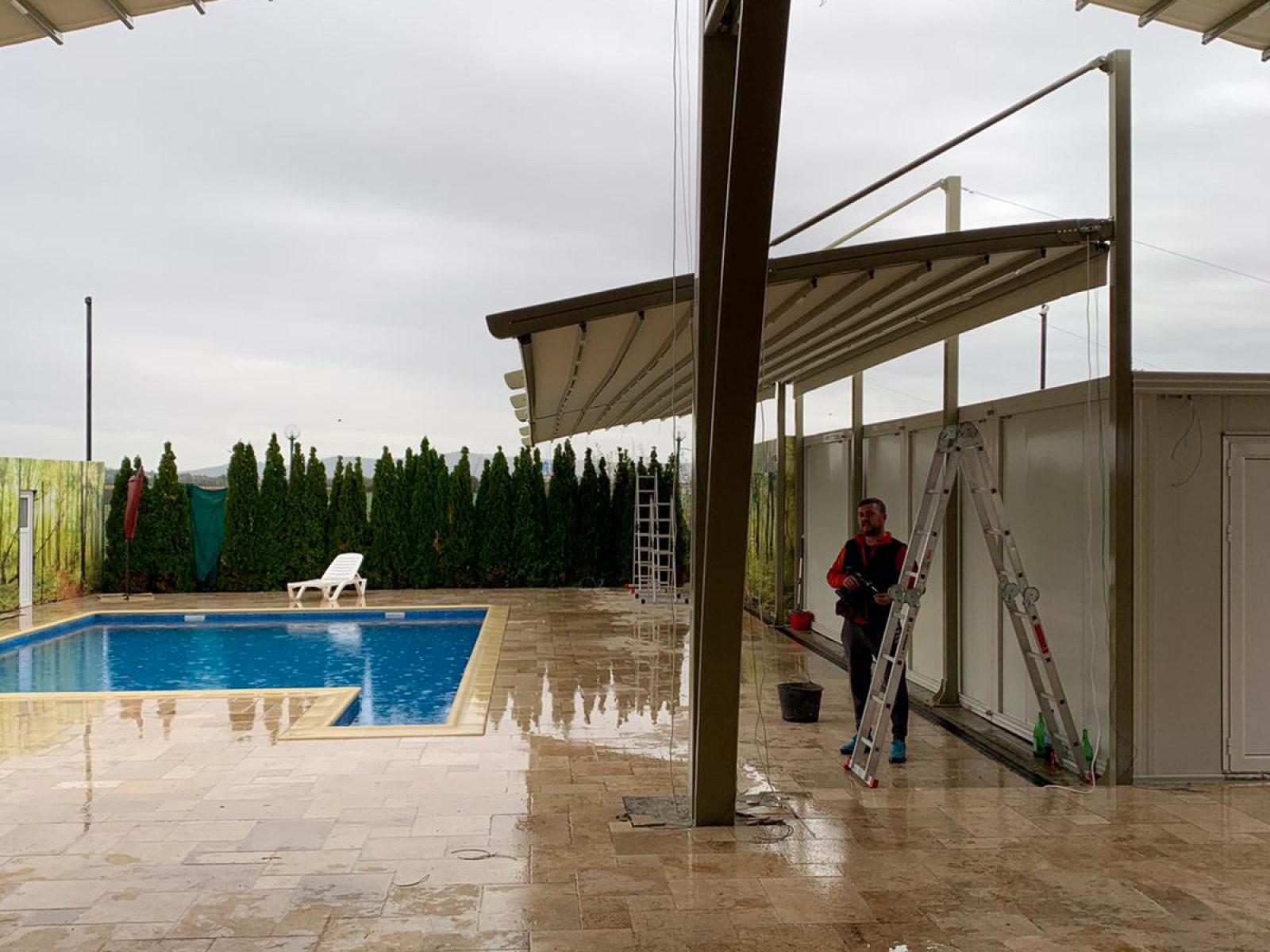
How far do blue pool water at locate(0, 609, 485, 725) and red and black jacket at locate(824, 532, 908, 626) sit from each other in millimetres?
3503

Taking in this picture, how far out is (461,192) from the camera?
15.7 metres

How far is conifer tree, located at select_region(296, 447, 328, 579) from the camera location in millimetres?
18203

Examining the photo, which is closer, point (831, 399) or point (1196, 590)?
point (1196, 590)

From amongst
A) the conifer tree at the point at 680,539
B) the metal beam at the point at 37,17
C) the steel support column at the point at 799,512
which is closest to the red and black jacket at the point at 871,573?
the metal beam at the point at 37,17

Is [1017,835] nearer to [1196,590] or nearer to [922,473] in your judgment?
[1196,590]

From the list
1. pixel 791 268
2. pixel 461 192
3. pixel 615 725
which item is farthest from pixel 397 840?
pixel 461 192

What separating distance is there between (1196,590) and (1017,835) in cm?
190

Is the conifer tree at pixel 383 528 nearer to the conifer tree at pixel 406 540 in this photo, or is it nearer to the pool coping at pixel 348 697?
the conifer tree at pixel 406 540

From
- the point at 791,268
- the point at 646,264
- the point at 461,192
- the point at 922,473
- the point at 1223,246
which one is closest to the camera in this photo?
the point at 791,268

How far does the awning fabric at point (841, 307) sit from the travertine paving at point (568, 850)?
2.34m

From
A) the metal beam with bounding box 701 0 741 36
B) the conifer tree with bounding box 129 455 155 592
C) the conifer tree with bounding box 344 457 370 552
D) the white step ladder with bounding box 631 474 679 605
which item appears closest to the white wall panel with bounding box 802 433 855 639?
the white step ladder with bounding box 631 474 679 605

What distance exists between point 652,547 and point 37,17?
42.1ft

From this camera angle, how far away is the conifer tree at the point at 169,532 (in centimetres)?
1762

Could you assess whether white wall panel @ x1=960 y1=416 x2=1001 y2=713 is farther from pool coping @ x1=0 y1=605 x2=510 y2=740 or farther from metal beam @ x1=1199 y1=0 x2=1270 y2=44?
pool coping @ x1=0 y1=605 x2=510 y2=740
